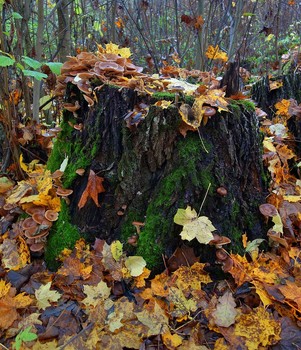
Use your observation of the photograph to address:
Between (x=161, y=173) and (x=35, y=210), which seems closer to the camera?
(x=161, y=173)

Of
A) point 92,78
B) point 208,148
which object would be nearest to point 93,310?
point 208,148

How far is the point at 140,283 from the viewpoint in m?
2.13

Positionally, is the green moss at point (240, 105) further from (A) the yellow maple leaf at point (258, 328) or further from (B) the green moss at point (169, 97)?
(A) the yellow maple leaf at point (258, 328)

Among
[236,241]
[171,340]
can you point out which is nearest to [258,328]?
[171,340]

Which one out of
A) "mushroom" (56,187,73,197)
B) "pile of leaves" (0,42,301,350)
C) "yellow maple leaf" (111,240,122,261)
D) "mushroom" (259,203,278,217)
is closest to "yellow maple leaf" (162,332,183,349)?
"pile of leaves" (0,42,301,350)

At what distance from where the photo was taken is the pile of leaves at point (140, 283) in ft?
5.93

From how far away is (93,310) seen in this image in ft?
6.30

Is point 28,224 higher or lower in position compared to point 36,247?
higher

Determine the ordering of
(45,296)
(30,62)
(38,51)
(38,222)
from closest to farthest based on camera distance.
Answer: (45,296)
(38,222)
(30,62)
(38,51)

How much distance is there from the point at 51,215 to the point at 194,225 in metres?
1.07

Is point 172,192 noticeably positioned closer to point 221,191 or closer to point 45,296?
point 221,191

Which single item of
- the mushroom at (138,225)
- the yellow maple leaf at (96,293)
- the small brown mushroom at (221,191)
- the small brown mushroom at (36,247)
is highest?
the small brown mushroom at (221,191)

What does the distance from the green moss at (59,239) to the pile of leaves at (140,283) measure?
0.06 metres

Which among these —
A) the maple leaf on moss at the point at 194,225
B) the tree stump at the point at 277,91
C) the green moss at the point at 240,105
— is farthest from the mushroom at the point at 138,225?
the tree stump at the point at 277,91
